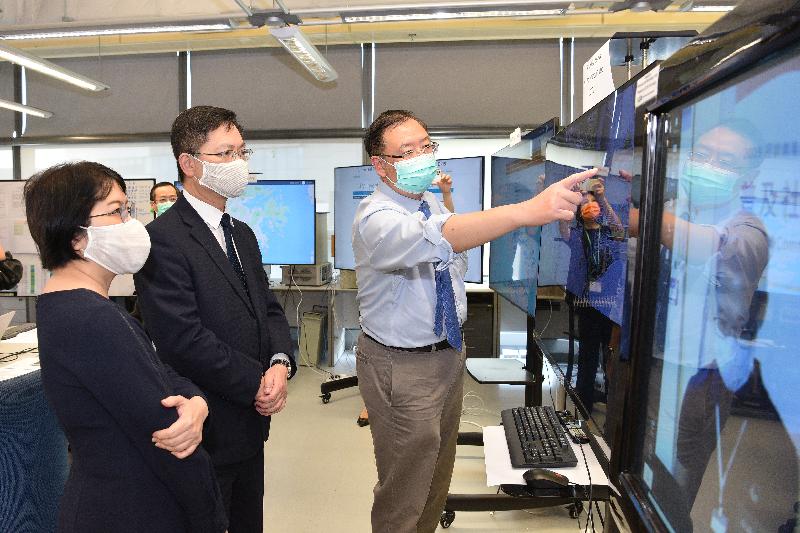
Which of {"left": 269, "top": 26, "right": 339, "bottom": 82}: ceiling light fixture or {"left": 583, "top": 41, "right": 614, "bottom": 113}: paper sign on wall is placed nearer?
{"left": 583, "top": 41, "right": 614, "bottom": 113}: paper sign on wall

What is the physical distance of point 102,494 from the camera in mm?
1033

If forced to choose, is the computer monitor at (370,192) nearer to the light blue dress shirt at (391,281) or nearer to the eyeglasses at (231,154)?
the light blue dress shirt at (391,281)

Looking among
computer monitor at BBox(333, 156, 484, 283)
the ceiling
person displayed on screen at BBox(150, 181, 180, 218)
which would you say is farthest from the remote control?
the ceiling

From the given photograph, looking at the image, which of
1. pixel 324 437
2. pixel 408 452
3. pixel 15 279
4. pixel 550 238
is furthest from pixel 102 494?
pixel 324 437

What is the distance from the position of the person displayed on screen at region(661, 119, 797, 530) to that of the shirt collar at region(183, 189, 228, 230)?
1.27 m

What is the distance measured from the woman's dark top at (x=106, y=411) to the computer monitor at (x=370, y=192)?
2.58 m

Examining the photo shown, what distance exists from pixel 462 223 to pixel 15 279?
1995 millimetres

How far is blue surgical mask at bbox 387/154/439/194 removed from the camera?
1.60m

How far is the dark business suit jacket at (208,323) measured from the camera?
4.43 ft

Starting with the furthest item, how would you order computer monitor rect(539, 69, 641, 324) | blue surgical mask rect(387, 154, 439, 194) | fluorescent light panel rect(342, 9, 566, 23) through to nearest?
fluorescent light panel rect(342, 9, 566, 23) → blue surgical mask rect(387, 154, 439, 194) → computer monitor rect(539, 69, 641, 324)

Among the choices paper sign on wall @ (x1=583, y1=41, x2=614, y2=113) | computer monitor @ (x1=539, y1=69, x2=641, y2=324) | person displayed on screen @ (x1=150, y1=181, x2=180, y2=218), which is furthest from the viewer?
person displayed on screen @ (x1=150, y1=181, x2=180, y2=218)

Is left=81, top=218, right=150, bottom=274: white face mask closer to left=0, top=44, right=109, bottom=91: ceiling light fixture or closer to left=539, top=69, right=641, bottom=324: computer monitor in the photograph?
left=539, top=69, right=641, bottom=324: computer monitor

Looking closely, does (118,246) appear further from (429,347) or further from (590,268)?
(590,268)

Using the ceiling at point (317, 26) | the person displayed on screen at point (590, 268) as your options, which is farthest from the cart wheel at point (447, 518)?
the ceiling at point (317, 26)
